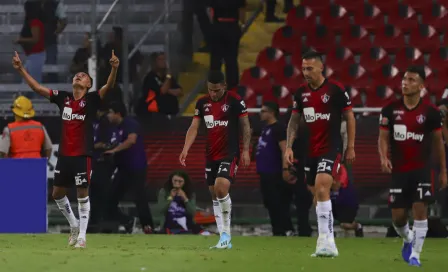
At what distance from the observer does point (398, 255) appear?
14.7 meters

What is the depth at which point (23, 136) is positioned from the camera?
20469mm

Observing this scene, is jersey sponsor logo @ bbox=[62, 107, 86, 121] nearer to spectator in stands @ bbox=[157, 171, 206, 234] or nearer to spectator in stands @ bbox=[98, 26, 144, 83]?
spectator in stands @ bbox=[157, 171, 206, 234]

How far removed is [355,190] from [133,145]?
13.3 feet

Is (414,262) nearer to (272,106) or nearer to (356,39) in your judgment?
(272,106)

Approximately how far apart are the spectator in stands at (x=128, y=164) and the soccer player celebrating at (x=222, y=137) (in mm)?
5110

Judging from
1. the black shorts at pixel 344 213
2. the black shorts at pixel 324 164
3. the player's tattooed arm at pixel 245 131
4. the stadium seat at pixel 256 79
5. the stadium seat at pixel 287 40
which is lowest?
the black shorts at pixel 344 213

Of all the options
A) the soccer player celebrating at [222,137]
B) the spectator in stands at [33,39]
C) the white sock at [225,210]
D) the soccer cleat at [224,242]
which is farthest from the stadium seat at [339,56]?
the soccer cleat at [224,242]

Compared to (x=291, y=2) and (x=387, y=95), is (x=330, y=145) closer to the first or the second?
(x=387, y=95)

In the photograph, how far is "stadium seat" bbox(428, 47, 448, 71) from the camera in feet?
76.7

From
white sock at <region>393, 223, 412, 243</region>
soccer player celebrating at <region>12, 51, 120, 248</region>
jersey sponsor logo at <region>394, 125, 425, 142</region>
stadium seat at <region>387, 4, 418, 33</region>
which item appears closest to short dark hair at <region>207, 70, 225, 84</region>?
soccer player celebrating at <region>12, 51, 120, 248</region>

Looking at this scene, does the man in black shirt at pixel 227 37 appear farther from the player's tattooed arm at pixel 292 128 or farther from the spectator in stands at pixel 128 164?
the player's tattooed arm at pixel 292 128

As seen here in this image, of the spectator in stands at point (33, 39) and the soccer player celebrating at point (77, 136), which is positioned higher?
the spectator in stands at point (33, 39)

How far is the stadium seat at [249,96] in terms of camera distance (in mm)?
22828

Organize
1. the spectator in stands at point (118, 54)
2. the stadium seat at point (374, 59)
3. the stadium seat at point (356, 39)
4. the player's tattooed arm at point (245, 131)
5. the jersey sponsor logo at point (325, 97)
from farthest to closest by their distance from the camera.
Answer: the stadium seat at point (356, 39), the stadium seat at point (374, 59), the spectator in stands at point (118, 54), the player's tattooed arm at point (245, 131), the jersey sponsor logo at point (325, 97)
